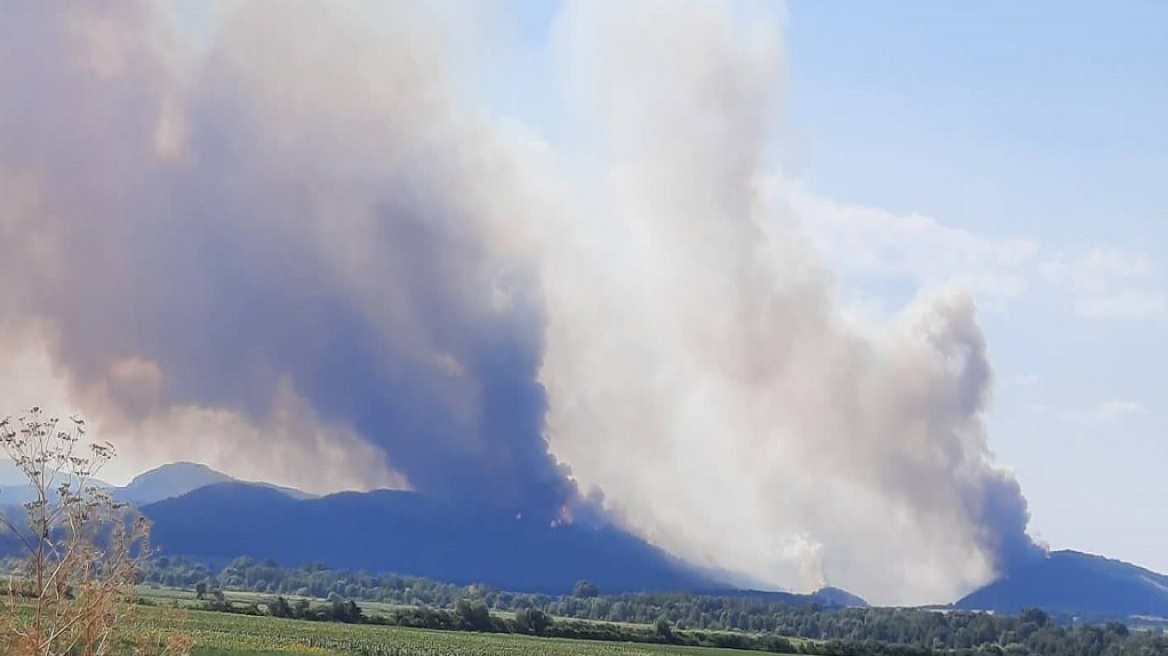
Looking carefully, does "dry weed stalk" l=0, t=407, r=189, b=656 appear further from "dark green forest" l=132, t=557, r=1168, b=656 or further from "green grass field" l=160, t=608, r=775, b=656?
"dark green forest" l=132, t=557, r=1168, b=656

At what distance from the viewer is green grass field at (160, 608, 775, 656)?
202 ft

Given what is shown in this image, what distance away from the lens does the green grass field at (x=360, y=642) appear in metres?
61.6

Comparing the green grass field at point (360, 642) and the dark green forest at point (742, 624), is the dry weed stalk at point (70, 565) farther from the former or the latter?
the dark green forest at point (742, 624)

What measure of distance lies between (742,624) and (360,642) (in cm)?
9436

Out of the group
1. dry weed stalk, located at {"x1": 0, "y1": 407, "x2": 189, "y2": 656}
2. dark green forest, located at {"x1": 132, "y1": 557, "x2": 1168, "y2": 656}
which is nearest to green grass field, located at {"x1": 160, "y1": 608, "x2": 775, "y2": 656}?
dark green forest, located at {"x1": 132, "y1": 557, "x2": 1168, "y2": 656}

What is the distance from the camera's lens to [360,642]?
7169cm

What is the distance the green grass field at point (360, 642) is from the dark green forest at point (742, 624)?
9.02 m

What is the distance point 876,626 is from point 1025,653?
29816 mm

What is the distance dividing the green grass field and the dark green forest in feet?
29.6

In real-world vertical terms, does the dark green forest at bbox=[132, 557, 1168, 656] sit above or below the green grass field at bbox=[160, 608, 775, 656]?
above

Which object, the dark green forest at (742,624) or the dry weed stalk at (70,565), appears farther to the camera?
the dark green forest at (742,624)

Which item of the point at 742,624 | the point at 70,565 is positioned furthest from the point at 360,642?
the point at 742,624

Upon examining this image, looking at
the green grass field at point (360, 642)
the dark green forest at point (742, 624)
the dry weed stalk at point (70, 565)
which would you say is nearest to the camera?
the dry weed stalk at point (70, 565)

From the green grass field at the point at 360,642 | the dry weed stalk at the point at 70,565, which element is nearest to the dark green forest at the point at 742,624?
the green grass field at the point at 360,642
